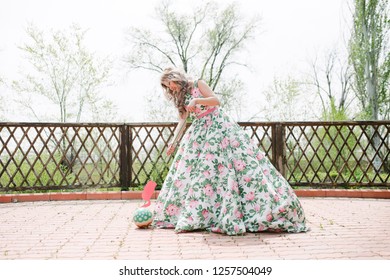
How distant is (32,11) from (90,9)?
598 millimetres

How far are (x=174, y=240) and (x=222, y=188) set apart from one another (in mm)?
570

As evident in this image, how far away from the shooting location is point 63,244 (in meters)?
2.66

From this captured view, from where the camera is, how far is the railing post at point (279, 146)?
577 cm

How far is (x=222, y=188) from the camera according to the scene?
9.69 feet

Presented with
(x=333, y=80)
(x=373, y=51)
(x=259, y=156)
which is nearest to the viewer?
(x=259, y=156)

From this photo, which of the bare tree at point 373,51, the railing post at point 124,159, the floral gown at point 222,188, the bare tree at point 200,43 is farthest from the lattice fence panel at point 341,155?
the bare tree at point 200,43

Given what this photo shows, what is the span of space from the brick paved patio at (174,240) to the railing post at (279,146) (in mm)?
1715

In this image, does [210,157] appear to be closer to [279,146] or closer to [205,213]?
[205,213]

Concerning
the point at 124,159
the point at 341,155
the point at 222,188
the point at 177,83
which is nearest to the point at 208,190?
the point at 222,188

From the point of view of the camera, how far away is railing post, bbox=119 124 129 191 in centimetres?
571

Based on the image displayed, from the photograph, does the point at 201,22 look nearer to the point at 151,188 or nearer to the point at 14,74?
the point at 14,74

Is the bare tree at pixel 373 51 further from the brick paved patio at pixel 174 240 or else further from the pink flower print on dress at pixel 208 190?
the pink flower print on dress at pixel 208 190
